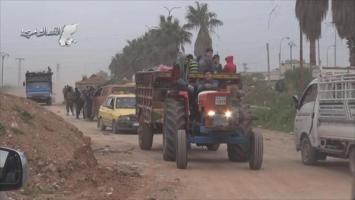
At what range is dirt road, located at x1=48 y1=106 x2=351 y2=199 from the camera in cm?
1061

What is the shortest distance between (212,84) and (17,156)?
1219 centimetres

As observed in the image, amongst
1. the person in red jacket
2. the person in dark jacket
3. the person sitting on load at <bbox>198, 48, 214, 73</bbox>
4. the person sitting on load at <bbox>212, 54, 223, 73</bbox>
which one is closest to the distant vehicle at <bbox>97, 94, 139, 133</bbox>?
the person in red jacket

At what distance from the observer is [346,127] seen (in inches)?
500

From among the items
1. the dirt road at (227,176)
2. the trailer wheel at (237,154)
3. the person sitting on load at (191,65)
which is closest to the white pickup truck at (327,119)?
the dirt road at (227,176)

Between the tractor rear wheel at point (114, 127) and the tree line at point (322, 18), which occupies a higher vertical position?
the tree line at point (322, 18)

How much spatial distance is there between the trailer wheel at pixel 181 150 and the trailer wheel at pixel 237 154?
197 cm

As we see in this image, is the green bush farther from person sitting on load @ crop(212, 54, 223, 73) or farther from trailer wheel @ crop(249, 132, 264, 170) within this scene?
trailer wheel @ crop(249, 132, 264, 170)

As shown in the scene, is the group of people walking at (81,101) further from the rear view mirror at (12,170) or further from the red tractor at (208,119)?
the rear view mirror at (12,170)

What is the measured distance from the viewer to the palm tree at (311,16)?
31.6 meters

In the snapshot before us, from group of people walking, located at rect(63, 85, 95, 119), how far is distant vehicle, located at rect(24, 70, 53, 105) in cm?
1883

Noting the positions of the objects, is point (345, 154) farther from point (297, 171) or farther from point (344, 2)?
point (344, 2)

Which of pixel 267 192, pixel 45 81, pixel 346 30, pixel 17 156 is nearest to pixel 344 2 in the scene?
pixel 346 30

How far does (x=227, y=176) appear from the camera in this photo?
12.9 meters

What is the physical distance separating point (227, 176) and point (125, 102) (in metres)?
13.6
